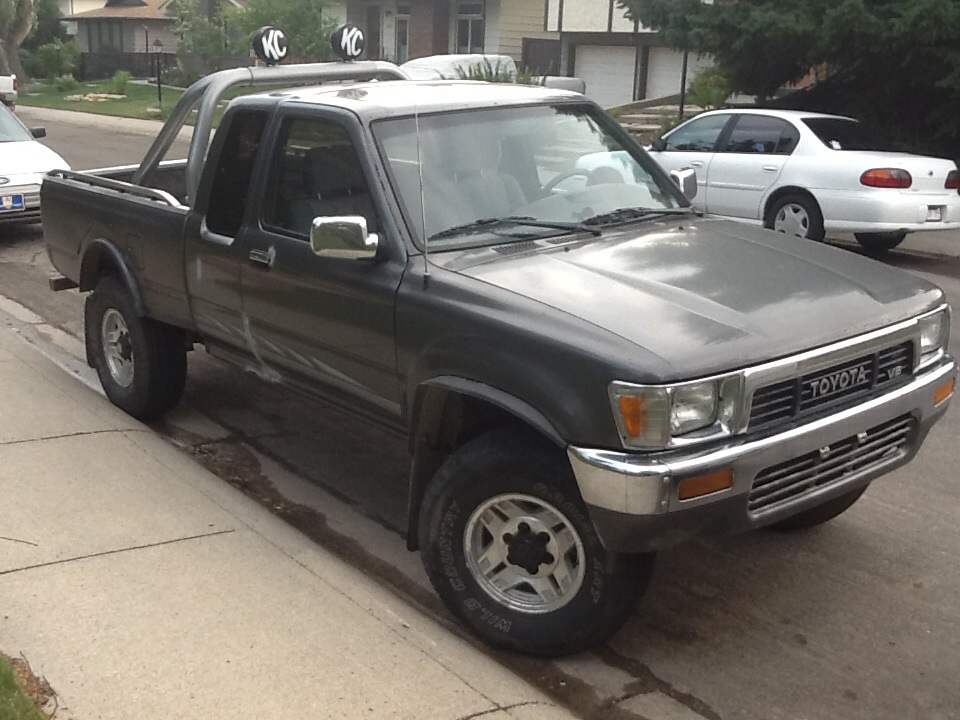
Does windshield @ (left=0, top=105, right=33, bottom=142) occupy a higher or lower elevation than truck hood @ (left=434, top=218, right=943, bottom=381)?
lower

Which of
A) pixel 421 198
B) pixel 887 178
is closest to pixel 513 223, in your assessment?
pixel 421 198

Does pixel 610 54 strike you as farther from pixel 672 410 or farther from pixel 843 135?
pixel 672 410

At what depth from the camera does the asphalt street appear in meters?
3.95

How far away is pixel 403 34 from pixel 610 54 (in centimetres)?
1163

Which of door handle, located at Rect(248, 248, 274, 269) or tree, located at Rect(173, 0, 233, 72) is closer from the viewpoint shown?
door handle, located at Rect(248, 248, 274, 269)

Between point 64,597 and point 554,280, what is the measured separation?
210 centimetres

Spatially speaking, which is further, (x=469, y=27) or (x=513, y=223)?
(x=469, y=27)

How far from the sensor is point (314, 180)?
5.04 metres

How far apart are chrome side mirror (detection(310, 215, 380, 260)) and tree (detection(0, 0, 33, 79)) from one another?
1891 inches

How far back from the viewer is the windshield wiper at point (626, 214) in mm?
4891

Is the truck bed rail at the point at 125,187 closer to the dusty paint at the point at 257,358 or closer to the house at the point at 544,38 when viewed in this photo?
the dusty paint at the point at 257,358

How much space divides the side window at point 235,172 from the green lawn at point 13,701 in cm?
243

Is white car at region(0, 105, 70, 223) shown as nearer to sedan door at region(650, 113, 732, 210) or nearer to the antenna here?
sedan door at region(650, 113, 732, 210)

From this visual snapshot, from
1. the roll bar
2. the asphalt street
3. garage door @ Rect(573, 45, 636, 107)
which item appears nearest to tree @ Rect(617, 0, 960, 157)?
the asphalt street
